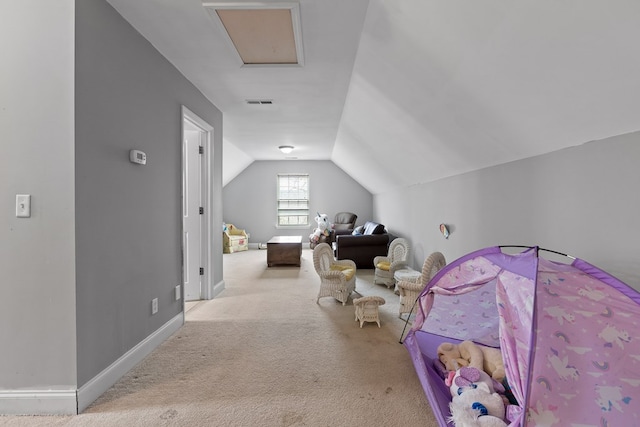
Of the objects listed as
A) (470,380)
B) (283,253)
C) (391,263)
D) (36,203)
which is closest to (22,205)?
(36,203)

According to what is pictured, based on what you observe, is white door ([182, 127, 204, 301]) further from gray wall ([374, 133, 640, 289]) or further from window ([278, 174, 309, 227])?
window ([278, 174, 309, 227])

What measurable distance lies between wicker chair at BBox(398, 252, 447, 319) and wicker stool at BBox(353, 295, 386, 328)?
0.91 feet

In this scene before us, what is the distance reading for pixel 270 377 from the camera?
6.54ft

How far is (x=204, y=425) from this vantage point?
1567 millimetres

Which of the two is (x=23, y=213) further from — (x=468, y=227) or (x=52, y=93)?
(x=468, y=227)

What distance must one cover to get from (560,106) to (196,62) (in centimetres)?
267

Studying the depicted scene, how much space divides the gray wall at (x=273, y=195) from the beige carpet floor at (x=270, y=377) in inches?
200

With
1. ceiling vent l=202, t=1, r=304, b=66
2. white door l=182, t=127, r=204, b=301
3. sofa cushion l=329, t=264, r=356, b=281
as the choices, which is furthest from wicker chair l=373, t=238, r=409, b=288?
ceiling vent l=202, t=1, r=304, b=66

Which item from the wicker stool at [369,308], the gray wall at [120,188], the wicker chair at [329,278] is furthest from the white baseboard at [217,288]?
the wicker stool at [369,308]

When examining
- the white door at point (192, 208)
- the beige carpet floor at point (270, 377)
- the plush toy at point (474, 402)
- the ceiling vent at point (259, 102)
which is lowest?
the beige carpet floor at point (270, 377)

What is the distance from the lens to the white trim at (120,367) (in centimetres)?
172

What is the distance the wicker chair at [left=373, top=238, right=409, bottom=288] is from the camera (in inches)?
160

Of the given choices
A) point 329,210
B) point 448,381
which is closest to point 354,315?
point 448,381

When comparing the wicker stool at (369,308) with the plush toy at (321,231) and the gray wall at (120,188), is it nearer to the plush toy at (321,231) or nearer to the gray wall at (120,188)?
the gray wall at (120,188)
